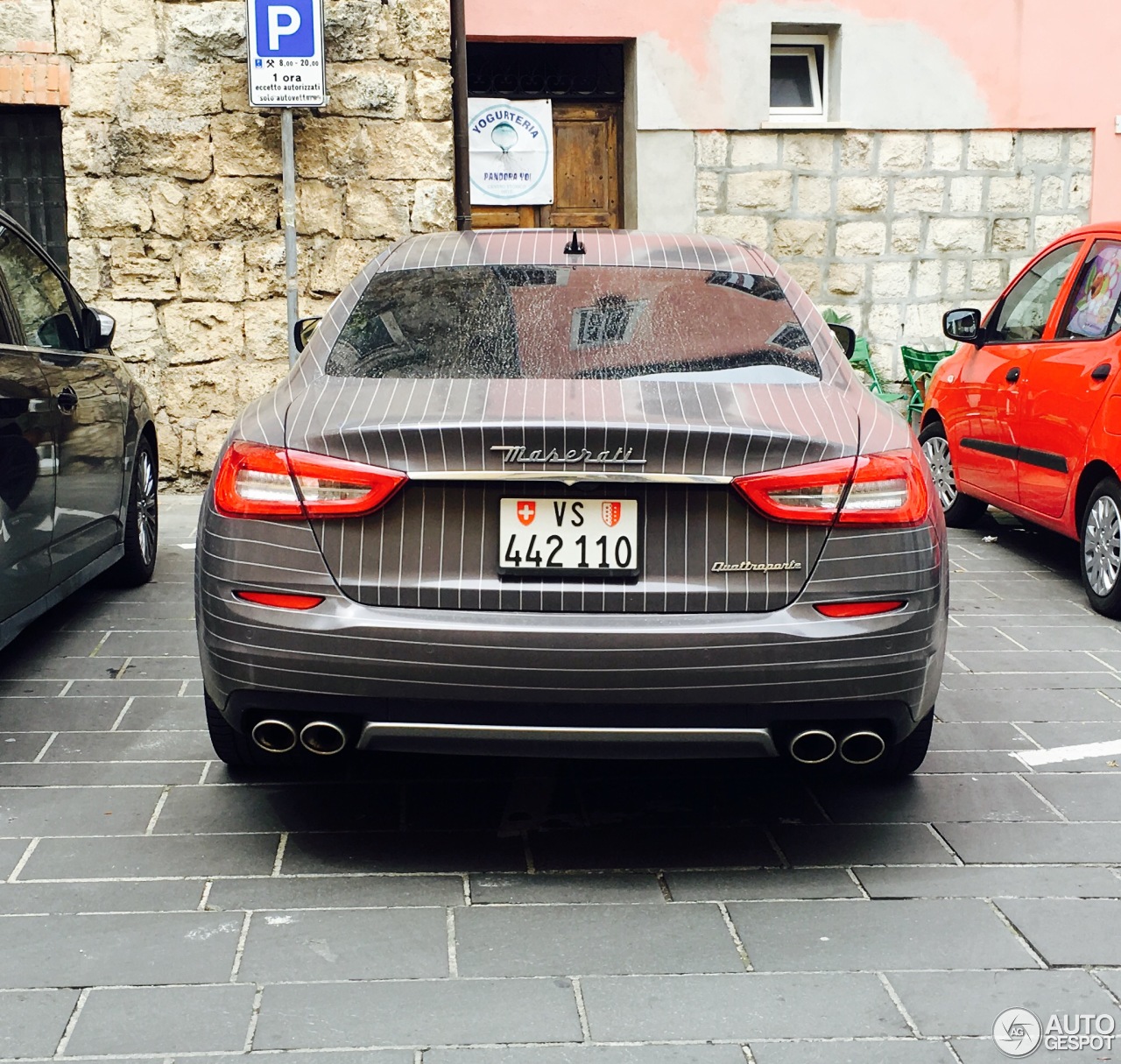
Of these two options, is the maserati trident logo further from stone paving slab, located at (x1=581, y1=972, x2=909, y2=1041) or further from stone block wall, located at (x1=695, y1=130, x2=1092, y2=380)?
stone block wall, located at (x1=695, y1=130, x2=1092, y2=380)

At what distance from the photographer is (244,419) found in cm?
391

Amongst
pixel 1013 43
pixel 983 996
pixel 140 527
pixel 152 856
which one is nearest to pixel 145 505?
pixel 140 527

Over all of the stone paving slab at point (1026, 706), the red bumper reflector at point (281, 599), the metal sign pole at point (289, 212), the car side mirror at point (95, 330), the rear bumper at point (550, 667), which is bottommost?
the stone paving slab at point (1026, 706)

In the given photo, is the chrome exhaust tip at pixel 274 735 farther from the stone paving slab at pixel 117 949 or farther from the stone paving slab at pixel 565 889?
the stone paving slab at pixel 565 889

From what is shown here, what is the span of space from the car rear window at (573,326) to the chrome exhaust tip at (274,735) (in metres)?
0.93

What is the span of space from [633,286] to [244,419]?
3.98 feet

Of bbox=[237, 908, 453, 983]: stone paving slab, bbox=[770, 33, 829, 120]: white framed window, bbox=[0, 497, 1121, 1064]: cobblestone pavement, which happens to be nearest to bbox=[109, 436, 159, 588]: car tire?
bbox=[0, 497, 1121, 1064]: cobblestone pavement

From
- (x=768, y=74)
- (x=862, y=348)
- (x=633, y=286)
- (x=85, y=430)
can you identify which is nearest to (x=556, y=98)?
(x=768, y=74)

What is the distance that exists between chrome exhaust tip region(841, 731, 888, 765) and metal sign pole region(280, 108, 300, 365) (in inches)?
251

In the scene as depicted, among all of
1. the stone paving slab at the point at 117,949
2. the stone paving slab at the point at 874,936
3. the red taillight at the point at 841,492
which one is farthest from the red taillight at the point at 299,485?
the stone paving slab at the point at 874,936

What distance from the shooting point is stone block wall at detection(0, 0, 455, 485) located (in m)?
9.86

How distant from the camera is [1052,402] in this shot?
7.23 meters

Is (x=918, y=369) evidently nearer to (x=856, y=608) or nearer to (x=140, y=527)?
(x=140, y=527)

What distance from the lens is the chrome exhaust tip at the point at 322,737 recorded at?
357cm
